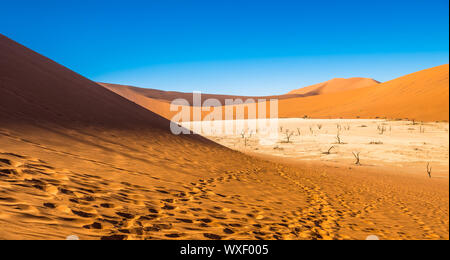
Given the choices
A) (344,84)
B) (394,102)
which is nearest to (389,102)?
(394,102)

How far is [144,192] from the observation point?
4.55m

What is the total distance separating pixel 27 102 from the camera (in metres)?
8.06

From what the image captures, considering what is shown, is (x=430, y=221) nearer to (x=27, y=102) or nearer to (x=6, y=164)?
(x=6, y=164)

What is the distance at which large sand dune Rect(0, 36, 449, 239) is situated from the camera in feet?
10.4

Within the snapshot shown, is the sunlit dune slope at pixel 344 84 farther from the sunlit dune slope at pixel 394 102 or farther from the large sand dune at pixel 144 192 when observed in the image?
the large sand dune at pixel 144 192

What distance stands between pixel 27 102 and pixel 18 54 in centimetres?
541

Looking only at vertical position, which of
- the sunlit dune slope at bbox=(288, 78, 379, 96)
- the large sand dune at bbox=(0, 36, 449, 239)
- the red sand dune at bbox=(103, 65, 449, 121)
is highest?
the sunlit dune slope at bbox=(288, 78, 379, 96)

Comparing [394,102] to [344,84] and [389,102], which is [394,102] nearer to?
[389,102]

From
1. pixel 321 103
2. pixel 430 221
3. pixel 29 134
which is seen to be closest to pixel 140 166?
pixel 29 134

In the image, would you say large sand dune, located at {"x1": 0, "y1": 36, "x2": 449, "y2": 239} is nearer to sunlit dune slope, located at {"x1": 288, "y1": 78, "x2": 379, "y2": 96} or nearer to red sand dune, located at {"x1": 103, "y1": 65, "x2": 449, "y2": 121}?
red sand dune, located at {"x1": 103, "y1": 65, "x2": 449, "y2": 121}

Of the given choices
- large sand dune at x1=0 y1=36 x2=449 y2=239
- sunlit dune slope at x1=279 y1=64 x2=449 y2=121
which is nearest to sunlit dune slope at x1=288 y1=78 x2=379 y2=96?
sunlit dune slope at x1=279 y1=64 x2=449 y2=121

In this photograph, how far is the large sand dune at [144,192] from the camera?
10.4 feet

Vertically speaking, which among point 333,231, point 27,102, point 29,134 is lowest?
point 333,231

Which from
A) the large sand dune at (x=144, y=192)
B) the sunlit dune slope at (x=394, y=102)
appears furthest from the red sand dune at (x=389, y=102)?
the large sand dune at (x=144, y=192)
